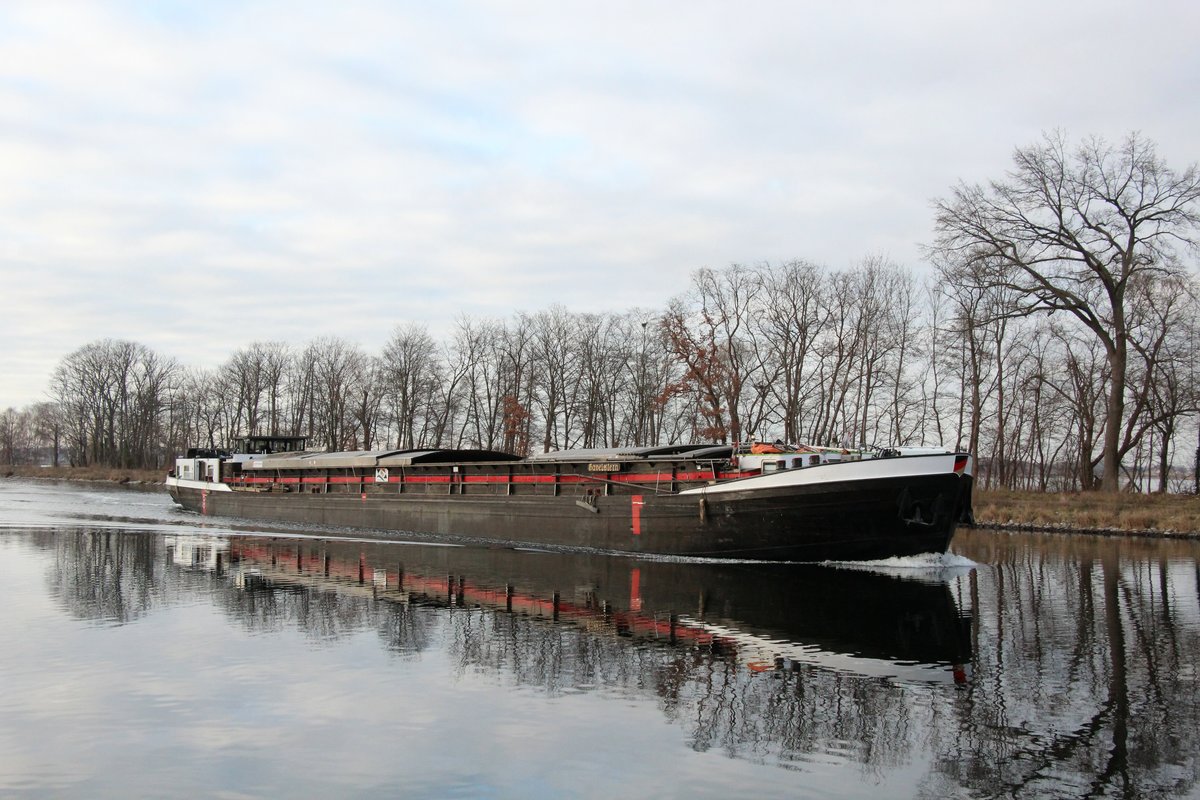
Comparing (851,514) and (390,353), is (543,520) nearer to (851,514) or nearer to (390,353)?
(851,514)

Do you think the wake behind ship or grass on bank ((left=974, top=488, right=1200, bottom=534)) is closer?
the wake behind ship

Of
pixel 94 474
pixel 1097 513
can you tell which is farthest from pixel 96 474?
pixel 1097 513

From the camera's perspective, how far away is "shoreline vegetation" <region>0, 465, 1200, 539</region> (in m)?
31.1

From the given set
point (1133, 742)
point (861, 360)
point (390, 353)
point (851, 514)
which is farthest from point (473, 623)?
point (390, 353)

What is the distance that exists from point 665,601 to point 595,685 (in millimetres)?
5672

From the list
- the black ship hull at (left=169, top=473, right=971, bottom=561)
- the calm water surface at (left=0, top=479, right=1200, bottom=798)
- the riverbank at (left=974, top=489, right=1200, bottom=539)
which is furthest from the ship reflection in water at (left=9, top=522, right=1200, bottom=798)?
the riverbank at (left=974, top=489, right=1200, bottom=539)

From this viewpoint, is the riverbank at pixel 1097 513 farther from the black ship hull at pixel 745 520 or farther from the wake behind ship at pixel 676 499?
the black ship hull at pixel 745 520

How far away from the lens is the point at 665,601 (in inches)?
609

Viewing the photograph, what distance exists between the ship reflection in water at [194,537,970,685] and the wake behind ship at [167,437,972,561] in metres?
0.84

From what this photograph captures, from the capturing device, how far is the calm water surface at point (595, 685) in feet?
23.8

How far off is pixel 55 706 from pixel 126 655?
222cm

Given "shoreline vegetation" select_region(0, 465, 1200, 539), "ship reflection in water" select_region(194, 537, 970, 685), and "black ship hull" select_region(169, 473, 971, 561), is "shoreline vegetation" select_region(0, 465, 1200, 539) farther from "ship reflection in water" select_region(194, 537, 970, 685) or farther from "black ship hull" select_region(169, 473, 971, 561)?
"ship reflection in water" select_region(194, 537, 970, 685)

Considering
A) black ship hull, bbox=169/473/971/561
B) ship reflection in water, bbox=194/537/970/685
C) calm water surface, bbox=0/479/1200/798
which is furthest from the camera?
black ship hull, bbox=169/473/971/561

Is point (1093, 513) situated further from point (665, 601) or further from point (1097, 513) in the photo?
point (665, 601)
